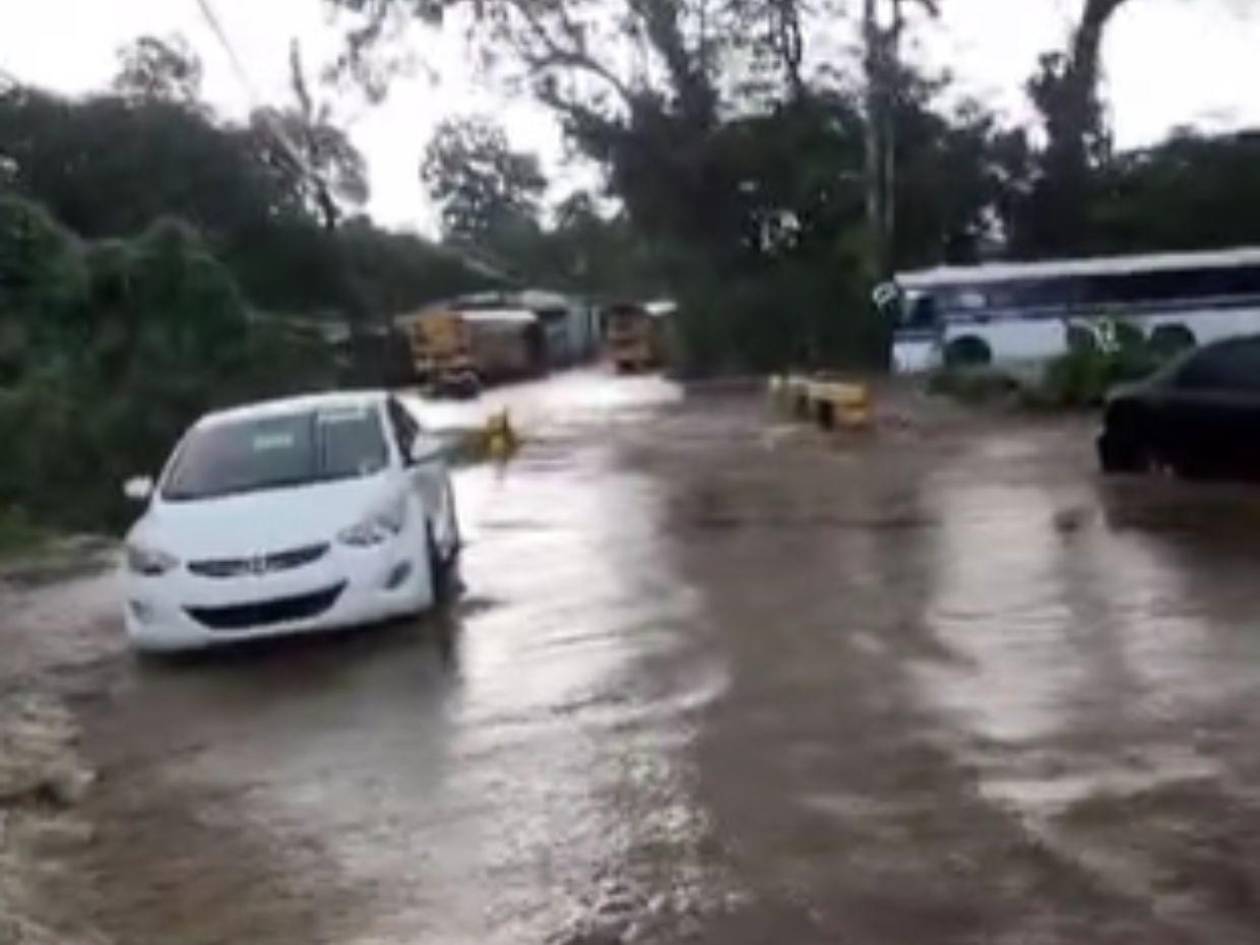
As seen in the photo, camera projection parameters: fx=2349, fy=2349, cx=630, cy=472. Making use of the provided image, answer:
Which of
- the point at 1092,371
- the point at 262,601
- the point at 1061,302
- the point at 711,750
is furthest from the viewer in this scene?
the point at 1061,302

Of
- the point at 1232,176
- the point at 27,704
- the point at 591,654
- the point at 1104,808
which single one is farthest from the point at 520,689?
the point at 1232,176

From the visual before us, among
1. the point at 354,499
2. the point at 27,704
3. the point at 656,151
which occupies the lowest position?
the point at 27,704

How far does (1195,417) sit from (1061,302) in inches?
873

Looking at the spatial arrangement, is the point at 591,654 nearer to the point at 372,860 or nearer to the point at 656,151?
the point at 372,860

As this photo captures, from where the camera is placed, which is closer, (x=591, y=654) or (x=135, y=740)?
(x=135, y=740)

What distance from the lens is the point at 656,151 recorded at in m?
55.7

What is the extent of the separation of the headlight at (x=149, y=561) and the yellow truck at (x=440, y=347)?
43.8m

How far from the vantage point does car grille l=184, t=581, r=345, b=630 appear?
13.9m

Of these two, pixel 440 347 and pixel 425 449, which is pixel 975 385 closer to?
pixel 440 347

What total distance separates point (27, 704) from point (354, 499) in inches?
92.6

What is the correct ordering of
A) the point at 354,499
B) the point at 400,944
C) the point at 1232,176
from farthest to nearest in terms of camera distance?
the point at 1232,176 → the point at 354,499 → the point at 400,944

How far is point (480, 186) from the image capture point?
107 metres

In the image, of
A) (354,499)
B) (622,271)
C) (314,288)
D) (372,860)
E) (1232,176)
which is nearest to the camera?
(372,860)

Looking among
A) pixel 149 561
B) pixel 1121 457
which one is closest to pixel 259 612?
pixel 149 561
